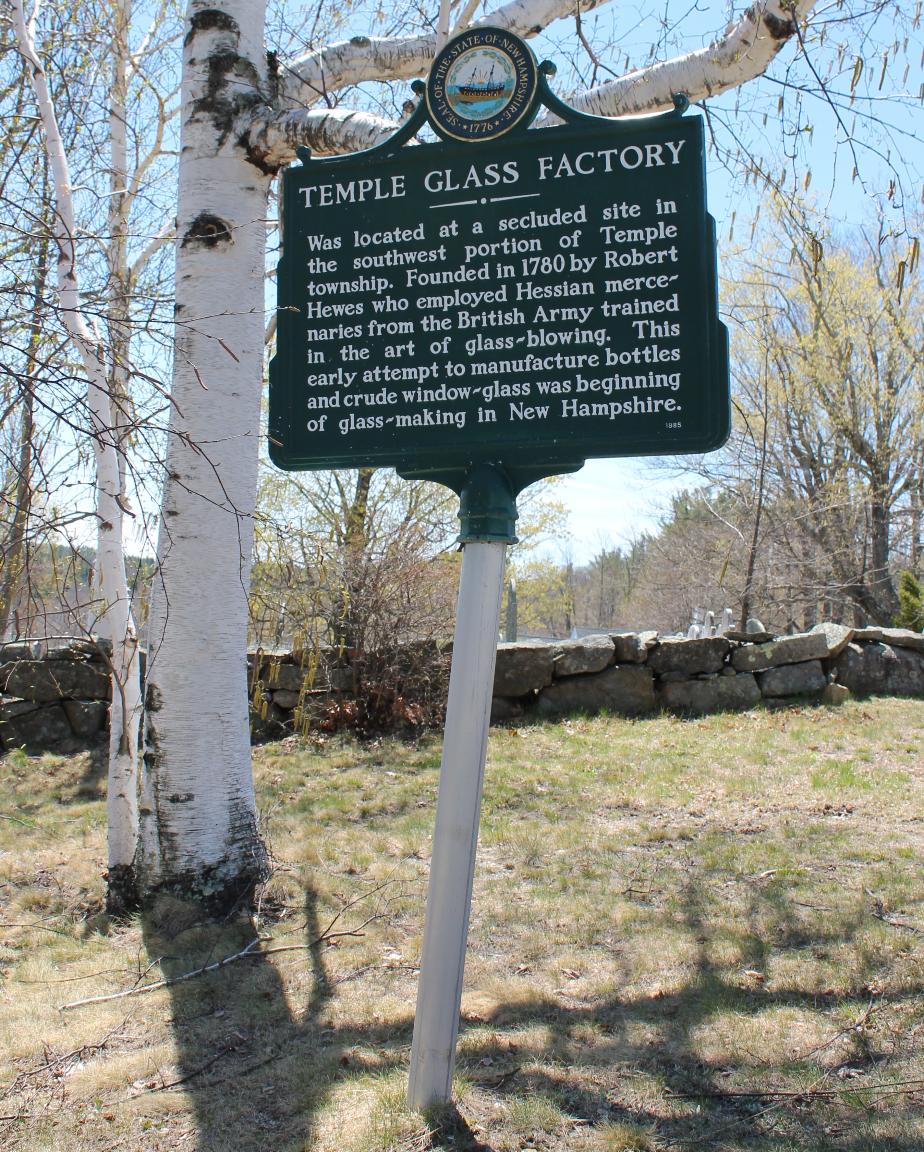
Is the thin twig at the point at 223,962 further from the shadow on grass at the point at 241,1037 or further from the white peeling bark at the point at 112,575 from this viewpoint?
the white peeling bark at the point at 112,575

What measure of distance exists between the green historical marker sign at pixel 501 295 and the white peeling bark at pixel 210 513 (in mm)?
1486

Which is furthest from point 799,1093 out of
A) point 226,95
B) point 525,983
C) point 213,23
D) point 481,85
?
point 213,23

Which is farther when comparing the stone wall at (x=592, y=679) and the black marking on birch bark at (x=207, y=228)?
the stone wall at (x=592, y=679)

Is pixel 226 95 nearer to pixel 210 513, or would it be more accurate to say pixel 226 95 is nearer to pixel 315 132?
pixel 315 132

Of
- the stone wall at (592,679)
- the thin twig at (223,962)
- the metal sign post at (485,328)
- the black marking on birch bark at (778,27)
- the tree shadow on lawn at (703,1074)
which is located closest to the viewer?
the tree shadow on lawn at (703,1074)

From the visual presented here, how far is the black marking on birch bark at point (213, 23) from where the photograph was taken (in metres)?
4.72

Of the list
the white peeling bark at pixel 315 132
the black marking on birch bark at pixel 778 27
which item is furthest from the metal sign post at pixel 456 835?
the black marking on birch bark at pixel 778 27

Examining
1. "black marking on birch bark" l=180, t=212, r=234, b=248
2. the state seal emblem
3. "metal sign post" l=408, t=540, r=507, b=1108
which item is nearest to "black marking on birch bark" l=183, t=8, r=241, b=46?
"black marking on birch bark" l=180, t=212, r=234, b=248

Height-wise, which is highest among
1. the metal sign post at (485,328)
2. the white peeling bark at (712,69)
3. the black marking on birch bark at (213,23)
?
the black marking on birch bark at (213,23)

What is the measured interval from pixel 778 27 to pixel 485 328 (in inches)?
96.4

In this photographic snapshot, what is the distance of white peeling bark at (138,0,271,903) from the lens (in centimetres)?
452

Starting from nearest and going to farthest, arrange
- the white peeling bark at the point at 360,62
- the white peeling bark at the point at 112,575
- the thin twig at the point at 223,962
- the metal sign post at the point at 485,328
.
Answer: the metal sign post at the point at 485,328, the thin twig at the point at 223,962, the white peeling bark at the point at 112,575, the white peeling bark at the point at 360,62

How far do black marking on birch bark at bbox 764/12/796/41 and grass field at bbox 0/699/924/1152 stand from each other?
392cm

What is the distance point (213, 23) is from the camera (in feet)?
15.5
